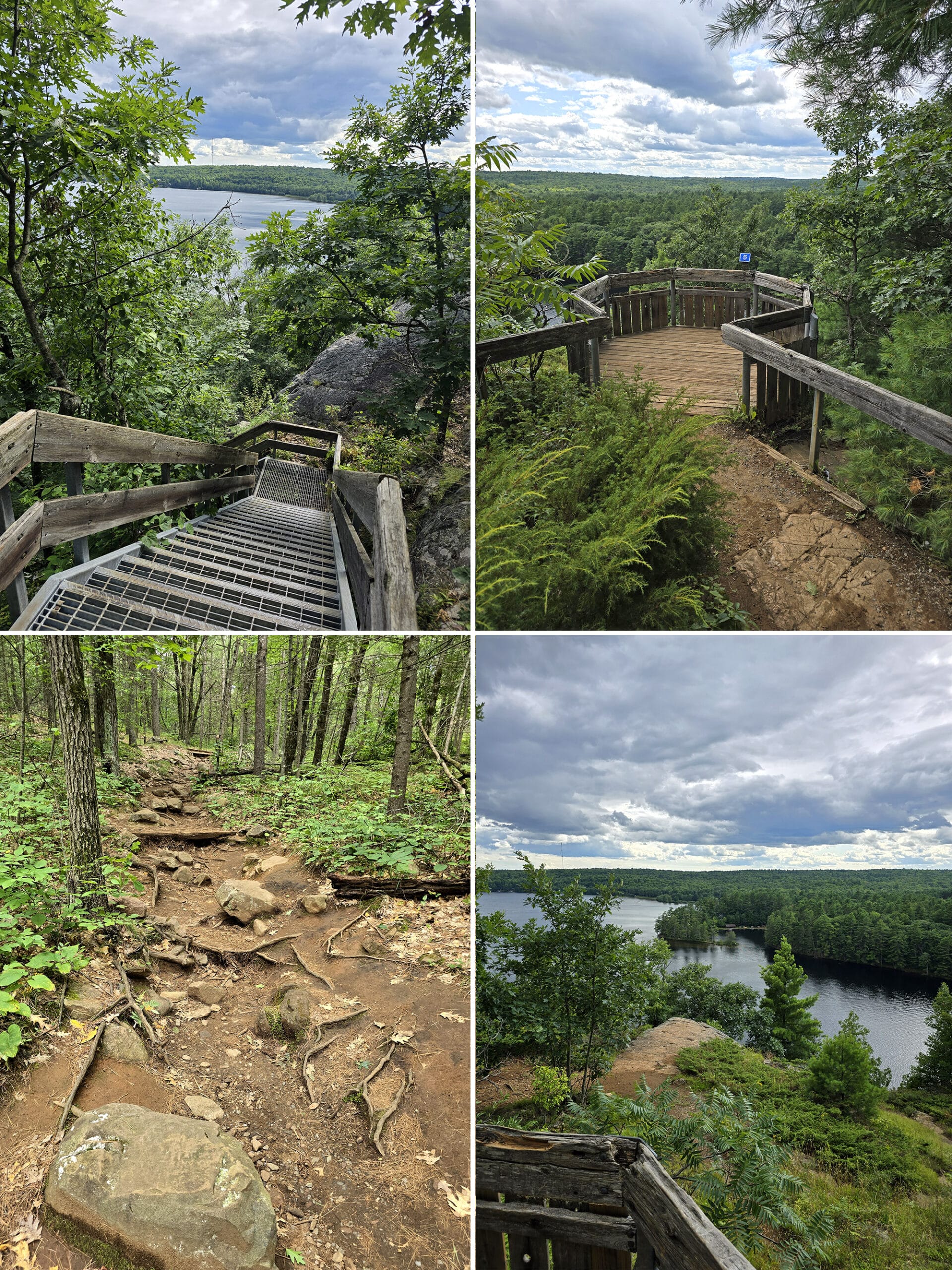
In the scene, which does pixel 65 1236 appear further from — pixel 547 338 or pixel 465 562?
pixel 547 338

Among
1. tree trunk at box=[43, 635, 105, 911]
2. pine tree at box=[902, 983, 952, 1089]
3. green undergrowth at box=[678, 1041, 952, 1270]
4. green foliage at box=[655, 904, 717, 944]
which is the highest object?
tree trunk at box=[43, 635, 105, 911]

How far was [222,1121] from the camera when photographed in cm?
297

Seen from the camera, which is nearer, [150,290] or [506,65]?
[506,65]

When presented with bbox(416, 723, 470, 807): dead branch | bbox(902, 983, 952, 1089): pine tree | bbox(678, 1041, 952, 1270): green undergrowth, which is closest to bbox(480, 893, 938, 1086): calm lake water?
bbox(902, 983, 952, 1089): pine tree

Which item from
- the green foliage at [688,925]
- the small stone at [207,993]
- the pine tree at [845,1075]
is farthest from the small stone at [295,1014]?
the pine tree at [845,1075]

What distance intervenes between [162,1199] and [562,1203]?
162cm

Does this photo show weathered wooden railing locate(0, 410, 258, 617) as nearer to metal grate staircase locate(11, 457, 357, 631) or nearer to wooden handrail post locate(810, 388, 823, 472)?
metal grate staircase locate(11, 457, 357, 631)

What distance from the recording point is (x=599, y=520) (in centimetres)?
279

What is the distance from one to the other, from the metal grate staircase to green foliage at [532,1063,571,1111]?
8.18 feet

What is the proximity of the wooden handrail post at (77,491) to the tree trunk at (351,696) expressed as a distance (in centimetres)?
206

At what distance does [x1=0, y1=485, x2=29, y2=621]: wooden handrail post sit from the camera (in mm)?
2461

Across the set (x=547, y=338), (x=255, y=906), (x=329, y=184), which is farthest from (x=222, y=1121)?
(x=329, y=184)

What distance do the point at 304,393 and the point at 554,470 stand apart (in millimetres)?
8935

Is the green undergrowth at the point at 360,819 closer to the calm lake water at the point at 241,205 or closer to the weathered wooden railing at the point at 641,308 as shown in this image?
the weathered wooden railing at the point at 641,308
